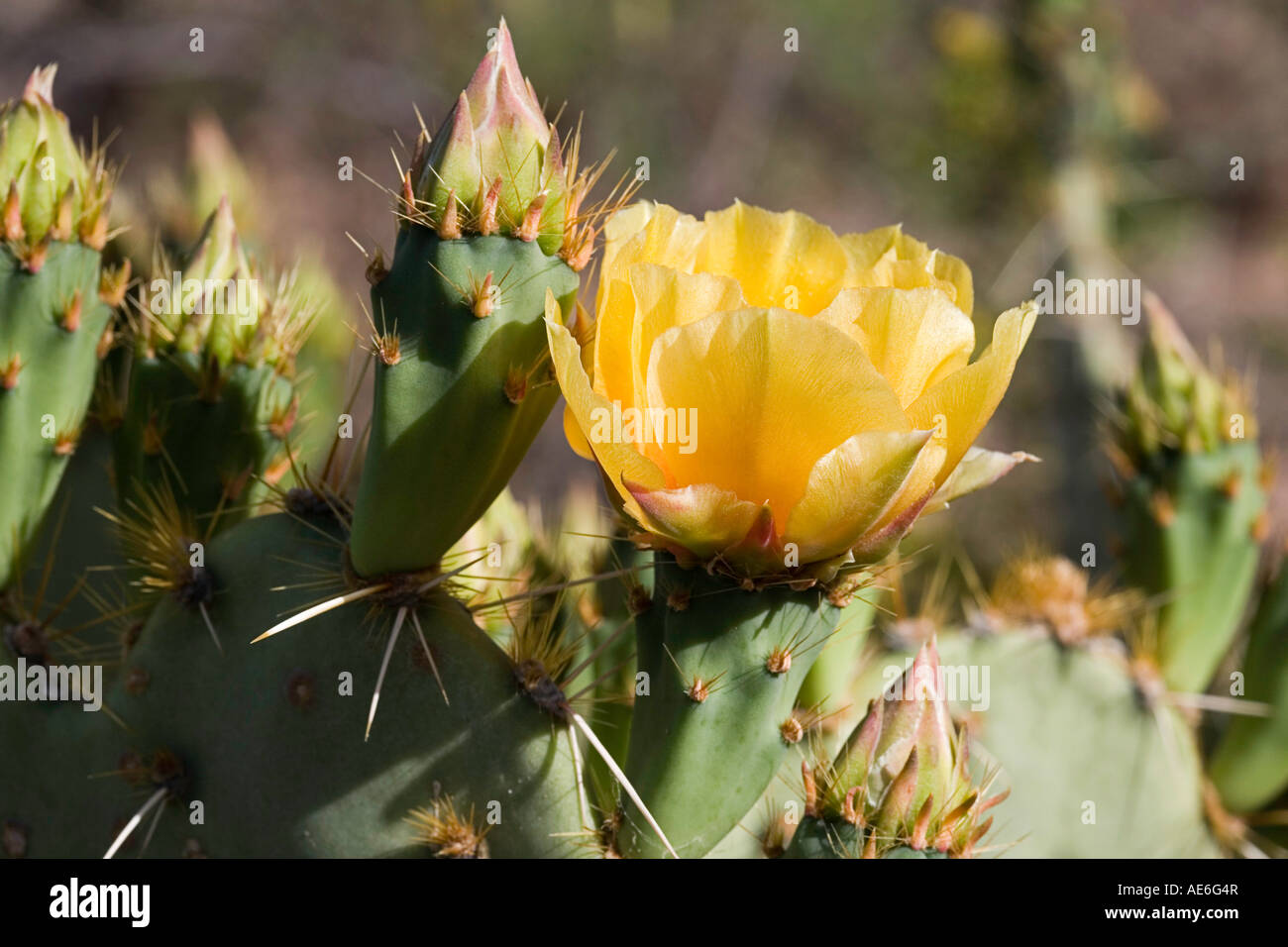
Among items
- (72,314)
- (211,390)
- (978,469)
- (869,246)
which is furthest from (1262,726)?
(72,314)

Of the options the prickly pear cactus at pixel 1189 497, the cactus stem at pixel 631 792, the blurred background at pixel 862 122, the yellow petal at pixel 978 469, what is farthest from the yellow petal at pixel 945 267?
the blurred background at pixel 862 122

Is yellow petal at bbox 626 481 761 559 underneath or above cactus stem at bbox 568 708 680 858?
above

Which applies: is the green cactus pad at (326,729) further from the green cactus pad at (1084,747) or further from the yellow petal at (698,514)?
the green cactus pad at (1084,747)

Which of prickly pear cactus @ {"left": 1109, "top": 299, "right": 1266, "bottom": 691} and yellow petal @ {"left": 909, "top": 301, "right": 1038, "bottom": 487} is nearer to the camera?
yellow petal @ {"left": 909, "top": 301, "right": 1038, "bottom": 487}

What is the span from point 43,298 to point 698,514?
763 millimetres

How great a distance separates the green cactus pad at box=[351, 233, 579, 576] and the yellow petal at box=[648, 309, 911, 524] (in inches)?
6.0

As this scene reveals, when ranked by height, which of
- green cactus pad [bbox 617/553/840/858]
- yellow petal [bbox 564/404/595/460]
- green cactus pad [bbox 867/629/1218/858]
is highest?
yellow petal [bbox 564/404/595/460]

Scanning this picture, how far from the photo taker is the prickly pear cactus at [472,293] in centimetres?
86

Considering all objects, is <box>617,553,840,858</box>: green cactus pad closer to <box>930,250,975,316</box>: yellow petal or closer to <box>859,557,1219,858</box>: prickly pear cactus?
<box>930,250,975,316</box>: yellow petal

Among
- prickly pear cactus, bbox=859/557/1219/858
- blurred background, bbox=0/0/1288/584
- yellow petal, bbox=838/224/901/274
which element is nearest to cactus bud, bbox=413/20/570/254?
yellow petal, bbox=838/224/901/274

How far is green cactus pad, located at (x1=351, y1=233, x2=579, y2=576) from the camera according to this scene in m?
0.87

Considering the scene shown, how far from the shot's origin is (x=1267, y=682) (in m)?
1.58

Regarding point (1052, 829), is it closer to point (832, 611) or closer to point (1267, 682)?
point (1267, 682)
